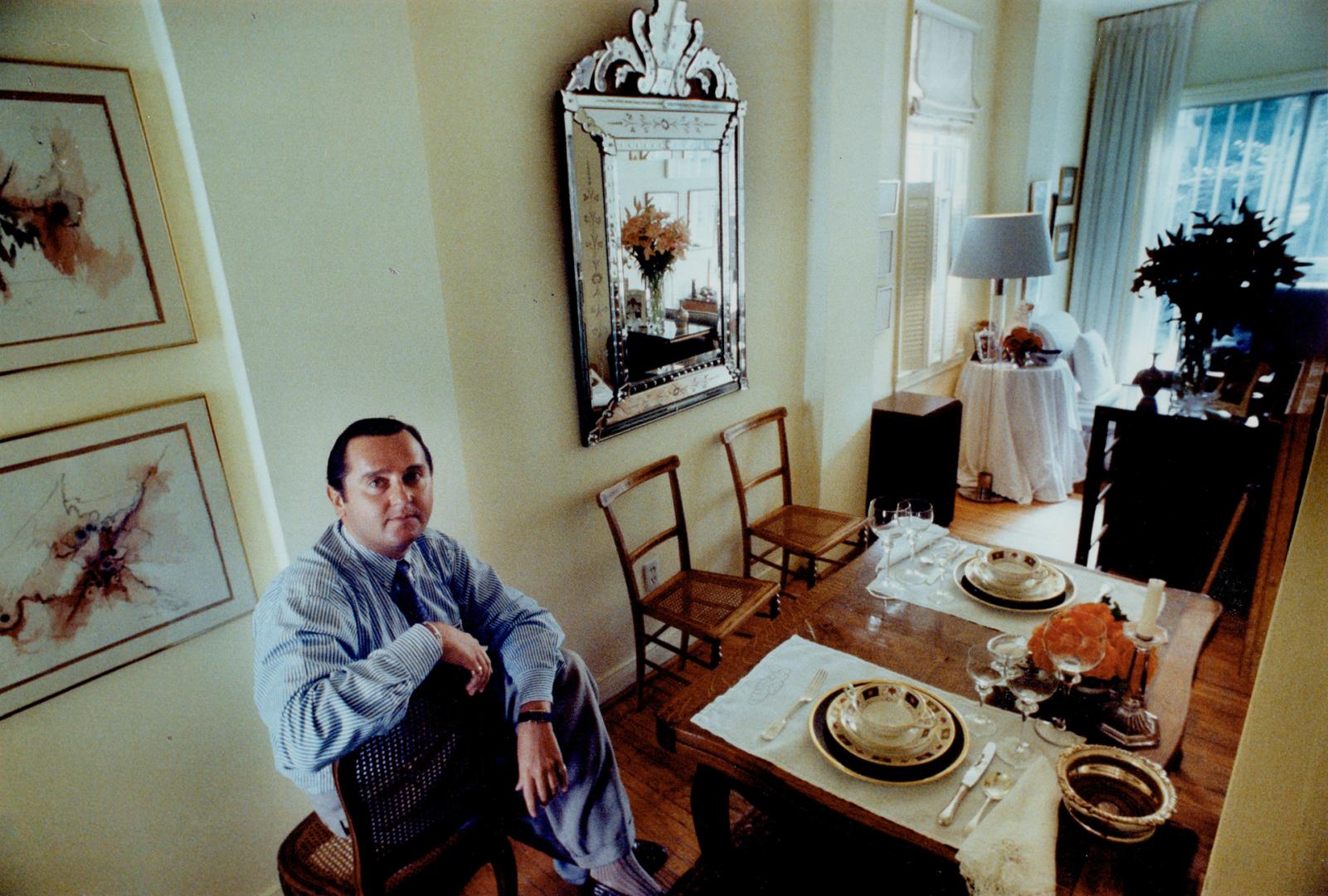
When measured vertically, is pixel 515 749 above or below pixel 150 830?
above

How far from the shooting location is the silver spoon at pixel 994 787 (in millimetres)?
1115

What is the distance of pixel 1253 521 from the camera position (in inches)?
106

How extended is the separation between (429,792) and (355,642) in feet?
1.04

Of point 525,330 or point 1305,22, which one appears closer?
point 525,330

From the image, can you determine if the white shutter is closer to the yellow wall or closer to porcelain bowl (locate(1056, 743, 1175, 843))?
the yellow wall

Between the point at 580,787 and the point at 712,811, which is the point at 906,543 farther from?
the point at 580,787

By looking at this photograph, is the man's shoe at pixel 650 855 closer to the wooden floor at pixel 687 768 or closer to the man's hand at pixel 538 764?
the wooden floor at pixel 687 768

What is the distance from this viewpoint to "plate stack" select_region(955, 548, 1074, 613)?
1.64 metres

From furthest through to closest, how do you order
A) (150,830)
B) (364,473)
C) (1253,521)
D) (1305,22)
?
(1305,22), (1253,521), (150,830), (364,473)

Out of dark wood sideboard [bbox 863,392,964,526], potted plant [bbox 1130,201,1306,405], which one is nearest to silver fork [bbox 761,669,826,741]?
dark wood sideboard [bbox 863,392,964,526]

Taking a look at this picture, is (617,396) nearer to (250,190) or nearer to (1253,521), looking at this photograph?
(250,190)

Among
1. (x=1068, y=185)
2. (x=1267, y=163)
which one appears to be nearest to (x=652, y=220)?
(x=1068, y=185)

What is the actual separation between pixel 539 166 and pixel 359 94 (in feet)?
1.74

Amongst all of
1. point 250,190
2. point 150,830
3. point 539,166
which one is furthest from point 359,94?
point 150,830
